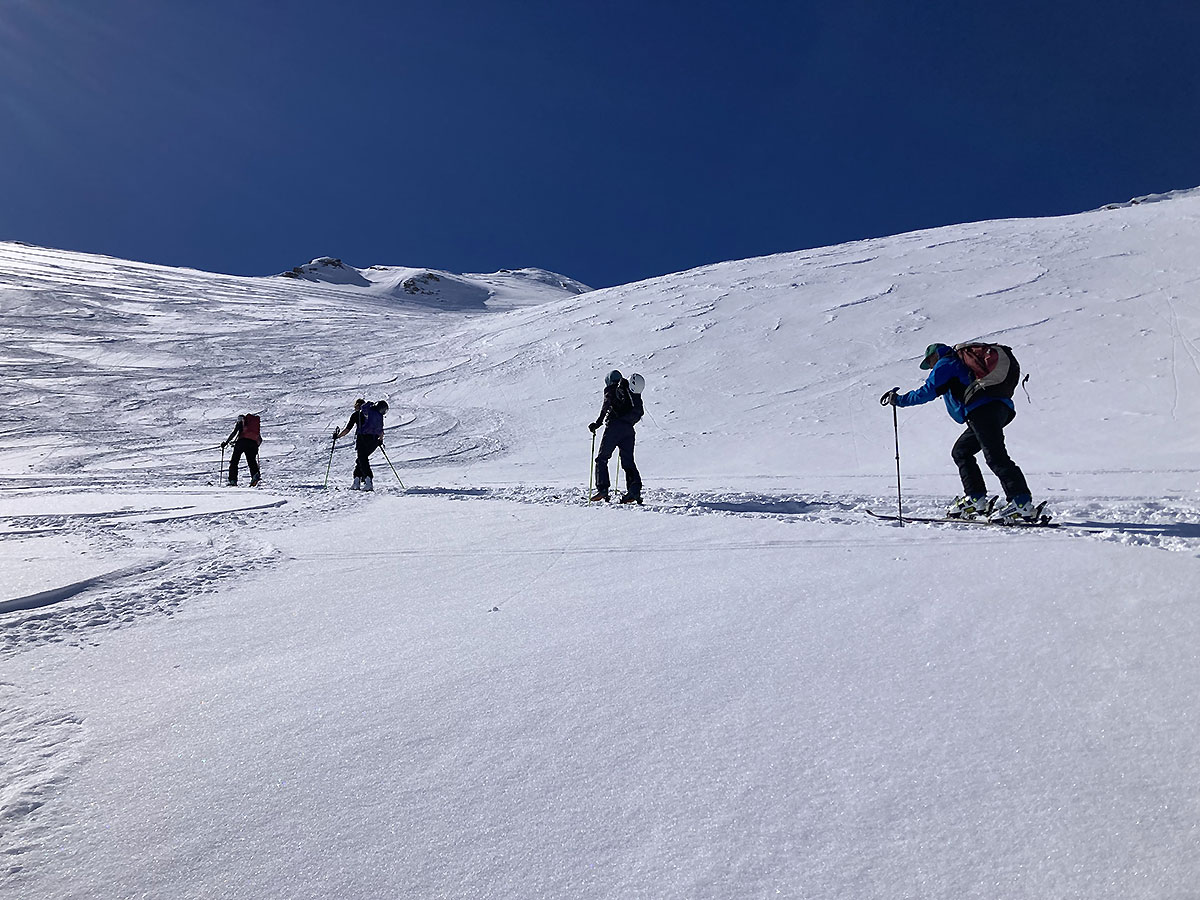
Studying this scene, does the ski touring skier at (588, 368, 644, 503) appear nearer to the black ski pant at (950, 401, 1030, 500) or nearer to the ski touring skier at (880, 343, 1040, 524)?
the ski touring skier at (880, 343, 1040, 524)

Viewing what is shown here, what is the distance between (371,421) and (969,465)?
347 inches

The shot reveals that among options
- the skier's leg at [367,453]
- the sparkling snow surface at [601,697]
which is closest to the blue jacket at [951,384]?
the sparkling snow surface at [601,697]

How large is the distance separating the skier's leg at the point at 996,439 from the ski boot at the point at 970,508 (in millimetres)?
320

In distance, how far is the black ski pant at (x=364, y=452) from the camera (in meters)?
10.7

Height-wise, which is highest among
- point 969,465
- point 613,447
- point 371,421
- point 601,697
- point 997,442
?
point 371,421

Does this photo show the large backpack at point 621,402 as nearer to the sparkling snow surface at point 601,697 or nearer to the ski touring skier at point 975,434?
the sparkling snow surface at point 601,697

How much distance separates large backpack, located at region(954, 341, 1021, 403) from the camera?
5559 millimetres

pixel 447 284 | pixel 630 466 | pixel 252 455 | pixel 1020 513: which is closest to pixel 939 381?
pixel 1020 513

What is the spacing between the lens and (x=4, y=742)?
203cm

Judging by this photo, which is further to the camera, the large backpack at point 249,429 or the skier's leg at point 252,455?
the large backpack at point 249,429

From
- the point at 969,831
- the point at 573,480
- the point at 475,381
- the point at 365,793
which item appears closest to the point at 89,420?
the point at 475,381

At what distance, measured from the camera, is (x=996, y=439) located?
561 cm

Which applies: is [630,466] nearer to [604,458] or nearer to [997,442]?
[604,458]

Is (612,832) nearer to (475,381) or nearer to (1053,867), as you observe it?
(1053,867)
